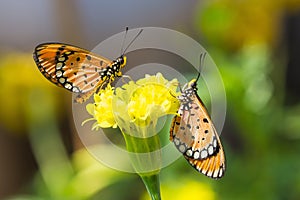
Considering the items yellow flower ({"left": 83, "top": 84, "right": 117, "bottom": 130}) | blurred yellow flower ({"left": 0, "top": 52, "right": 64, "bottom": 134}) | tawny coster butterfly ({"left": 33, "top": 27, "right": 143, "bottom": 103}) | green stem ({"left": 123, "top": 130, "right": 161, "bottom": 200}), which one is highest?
tawny coster butterfly ({"left": 33, "top": 27, "right": 143, "bottom": 103})

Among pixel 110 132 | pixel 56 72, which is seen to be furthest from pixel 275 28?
pixel 56 72

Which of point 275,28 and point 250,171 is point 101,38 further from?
point 250,171

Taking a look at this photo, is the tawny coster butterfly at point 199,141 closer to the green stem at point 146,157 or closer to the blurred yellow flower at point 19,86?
the green stem at point 146,157

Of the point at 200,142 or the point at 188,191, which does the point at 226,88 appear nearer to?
the point at 188,191

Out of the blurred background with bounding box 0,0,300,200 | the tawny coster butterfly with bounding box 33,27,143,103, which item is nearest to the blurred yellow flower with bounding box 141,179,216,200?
the blurred background with bounding box 0,0,300,200

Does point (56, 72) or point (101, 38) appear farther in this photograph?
point (101, 38)

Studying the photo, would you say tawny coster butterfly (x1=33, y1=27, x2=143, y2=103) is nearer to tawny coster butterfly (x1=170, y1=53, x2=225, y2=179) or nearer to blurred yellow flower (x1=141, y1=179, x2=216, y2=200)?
tawny coster butterfly (x1=170, y1=53, x2=225, y2=179)

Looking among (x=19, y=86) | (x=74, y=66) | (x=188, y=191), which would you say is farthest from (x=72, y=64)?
(x=19, y=86)
